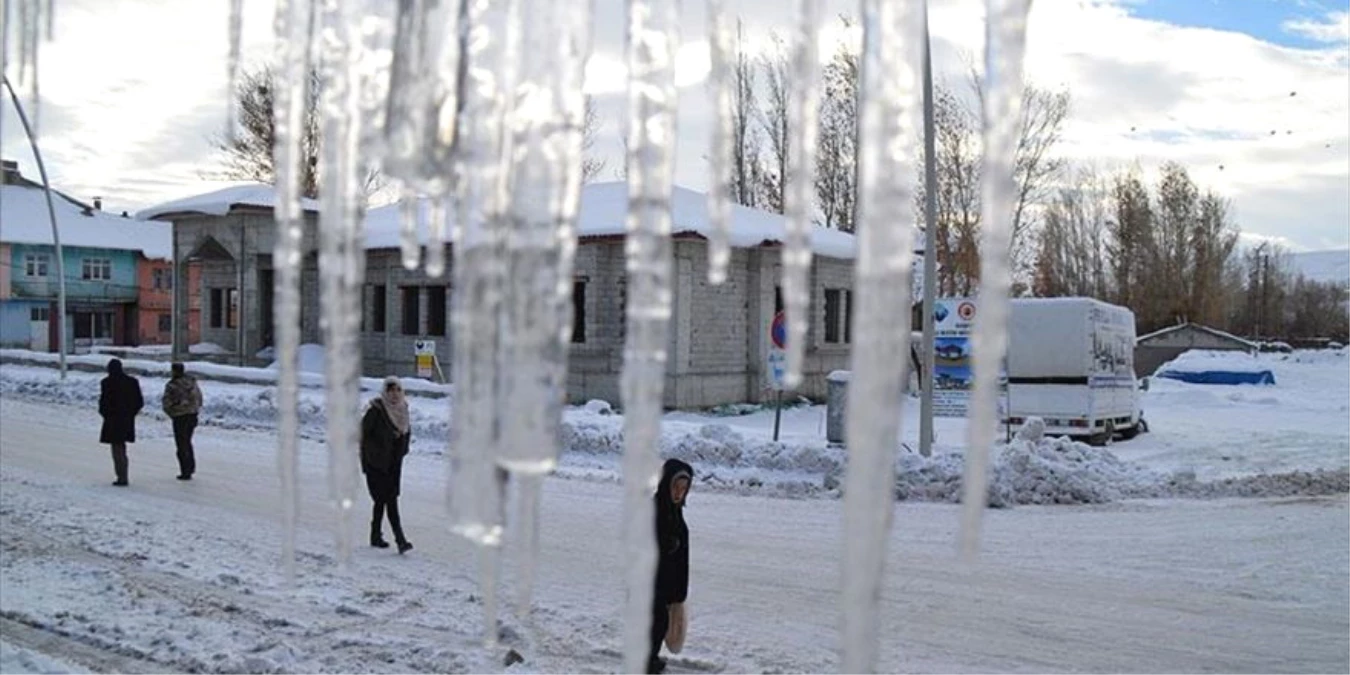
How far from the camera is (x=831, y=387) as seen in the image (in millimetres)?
20422

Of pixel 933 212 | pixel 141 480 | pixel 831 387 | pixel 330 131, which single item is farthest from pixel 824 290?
pixel 330 131

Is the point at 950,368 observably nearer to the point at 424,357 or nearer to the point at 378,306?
the point at 424,357

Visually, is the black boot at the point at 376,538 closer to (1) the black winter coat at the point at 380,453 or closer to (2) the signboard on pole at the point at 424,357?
(1) the black winter coat at the point at 380,453


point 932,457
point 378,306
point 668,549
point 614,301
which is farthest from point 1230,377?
point 668,549

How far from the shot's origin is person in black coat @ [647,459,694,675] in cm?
745

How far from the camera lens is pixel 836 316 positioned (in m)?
32.2

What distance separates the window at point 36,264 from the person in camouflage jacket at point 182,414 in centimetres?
2990

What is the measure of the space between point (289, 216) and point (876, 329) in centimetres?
88

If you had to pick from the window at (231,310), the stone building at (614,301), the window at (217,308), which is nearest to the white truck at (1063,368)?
the stone building at (614,301)

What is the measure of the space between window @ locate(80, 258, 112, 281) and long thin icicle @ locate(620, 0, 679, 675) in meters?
56.7

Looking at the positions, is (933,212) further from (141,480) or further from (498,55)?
(498,55)

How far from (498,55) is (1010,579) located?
1020 centimetres

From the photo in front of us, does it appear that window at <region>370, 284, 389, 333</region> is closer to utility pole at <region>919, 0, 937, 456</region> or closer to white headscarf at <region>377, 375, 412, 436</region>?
utility pole at <region>919, 0, 937, 456</region>

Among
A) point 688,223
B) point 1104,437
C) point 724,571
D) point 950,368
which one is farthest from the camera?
point 688,223
